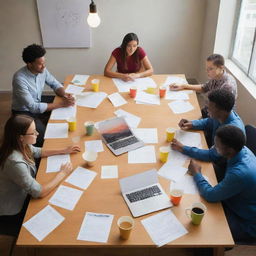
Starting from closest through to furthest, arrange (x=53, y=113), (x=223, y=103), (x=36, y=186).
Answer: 1. (x=36, y=186)
2. (x=223, y=103)
3. (x=53, y=113)

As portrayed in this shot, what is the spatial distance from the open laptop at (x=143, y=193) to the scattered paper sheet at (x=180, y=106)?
0.96 m

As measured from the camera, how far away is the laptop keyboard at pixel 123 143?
2.33 m

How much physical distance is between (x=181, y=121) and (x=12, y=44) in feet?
10.1

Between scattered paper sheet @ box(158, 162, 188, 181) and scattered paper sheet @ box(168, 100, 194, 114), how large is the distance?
0.79 m

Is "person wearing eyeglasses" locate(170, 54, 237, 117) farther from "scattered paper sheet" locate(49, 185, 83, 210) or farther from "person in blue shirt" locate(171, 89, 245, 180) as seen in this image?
"scattered paper sheet" locate(49, 185, 83, 210)

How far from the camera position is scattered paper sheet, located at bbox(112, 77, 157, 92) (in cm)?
321

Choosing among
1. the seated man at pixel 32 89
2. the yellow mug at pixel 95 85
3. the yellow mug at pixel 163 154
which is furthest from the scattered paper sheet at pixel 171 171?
the yellow mug at pixel 95 85

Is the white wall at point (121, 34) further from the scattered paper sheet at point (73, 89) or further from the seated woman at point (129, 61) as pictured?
the scattered paper sheet at point (73, 89)

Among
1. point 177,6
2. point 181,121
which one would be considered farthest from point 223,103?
point 177,6

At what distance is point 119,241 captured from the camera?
1628mm

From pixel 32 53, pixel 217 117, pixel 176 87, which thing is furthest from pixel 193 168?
pixel 32 53

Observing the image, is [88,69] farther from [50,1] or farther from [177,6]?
[177,6]

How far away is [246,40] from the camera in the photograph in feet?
12.4

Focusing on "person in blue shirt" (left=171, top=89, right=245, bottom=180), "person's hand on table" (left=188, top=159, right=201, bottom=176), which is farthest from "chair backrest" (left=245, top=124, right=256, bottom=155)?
"person's hand on table" (left=188, top=159, right=201, bottom=176)
